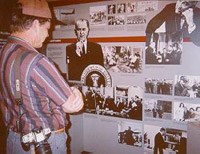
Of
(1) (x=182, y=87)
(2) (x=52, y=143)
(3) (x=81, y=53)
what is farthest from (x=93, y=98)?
(2) (x=52, y=143)

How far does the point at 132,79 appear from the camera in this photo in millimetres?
2617

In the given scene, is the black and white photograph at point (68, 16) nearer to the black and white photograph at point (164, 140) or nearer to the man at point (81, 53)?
the man at point (81, 53)

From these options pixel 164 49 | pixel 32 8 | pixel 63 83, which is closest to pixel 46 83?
pixel 63 83

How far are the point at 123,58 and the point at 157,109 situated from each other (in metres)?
0.59

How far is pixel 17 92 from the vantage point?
4.86ft

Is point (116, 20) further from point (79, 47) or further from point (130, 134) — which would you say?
point (130, 134)

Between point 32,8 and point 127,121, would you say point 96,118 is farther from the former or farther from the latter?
point 32,8

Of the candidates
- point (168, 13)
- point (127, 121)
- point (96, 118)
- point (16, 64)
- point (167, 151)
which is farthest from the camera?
point (96, 118)

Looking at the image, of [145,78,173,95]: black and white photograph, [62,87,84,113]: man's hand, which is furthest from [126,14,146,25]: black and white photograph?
[62,87,84,113]: man's hand

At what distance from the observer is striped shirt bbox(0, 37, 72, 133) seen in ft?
4.80

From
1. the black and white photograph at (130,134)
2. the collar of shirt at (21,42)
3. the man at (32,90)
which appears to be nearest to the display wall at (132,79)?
the black and white photograph at (130,134)

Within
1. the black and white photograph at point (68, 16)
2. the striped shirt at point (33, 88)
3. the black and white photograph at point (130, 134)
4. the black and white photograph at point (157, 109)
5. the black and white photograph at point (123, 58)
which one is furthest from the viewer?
the black and white photograph at point (68, 16)

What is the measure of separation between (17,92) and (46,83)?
17 centimetres

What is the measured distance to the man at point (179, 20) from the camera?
223cm
